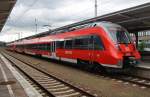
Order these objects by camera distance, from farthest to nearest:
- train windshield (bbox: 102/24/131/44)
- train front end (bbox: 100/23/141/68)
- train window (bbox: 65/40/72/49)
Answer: train window (bbox: 65/40/72/49) → train windshield (bbox: 102/24/131/44) → train front end (bbox: 100/23/141/68)

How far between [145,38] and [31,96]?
8883 centimetres

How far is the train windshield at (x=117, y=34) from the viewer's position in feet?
56.0

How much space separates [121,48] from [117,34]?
3.80 feet

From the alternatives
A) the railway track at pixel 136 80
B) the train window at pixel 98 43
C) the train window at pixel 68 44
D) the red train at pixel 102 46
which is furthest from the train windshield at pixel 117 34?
the train window at pixel 68 44

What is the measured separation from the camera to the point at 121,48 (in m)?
16.5

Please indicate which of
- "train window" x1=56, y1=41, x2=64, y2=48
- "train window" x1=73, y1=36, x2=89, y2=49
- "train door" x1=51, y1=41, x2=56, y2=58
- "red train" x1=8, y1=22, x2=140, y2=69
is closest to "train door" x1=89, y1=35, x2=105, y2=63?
"red train" x1=8, y1=22, x2=140, y2=69

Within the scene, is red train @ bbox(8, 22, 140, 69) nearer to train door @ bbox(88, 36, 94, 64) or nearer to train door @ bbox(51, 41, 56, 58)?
train door @ bbox(88, 36, 94, 64)

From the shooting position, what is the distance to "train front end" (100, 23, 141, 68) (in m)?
16.3

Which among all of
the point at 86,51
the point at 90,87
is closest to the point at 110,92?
the point at 90,87

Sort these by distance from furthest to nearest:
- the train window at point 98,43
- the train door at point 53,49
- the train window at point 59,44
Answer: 1. the train door at point 53,49
2. the train window at point 59,44
3. the train window at point 98,43

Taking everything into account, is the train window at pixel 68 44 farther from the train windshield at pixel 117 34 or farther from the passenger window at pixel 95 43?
the train windshield at pixel 117 34

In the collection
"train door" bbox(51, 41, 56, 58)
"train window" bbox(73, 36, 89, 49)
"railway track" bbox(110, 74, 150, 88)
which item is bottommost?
"railway track" bbox(110, 74, 150, 88)

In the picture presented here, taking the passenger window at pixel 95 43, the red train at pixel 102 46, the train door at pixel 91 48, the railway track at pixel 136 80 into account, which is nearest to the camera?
the railway track at pixel 136 80

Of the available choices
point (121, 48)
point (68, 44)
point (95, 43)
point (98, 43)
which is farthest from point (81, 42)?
point (121, 48)
